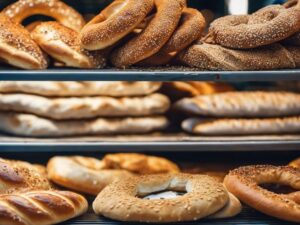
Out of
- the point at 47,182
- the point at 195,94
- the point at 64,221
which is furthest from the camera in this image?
the point at 195,94

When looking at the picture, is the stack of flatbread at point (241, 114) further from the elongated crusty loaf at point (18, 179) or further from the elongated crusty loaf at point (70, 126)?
the elongated crusty loaf at point (18, 179)

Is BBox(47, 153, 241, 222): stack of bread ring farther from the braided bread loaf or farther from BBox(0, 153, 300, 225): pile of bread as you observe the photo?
the braided bread loaf

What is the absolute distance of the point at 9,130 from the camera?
264 cm

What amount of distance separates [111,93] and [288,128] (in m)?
0.83

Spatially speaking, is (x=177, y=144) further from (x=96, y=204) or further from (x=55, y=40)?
(x=55, y=40)

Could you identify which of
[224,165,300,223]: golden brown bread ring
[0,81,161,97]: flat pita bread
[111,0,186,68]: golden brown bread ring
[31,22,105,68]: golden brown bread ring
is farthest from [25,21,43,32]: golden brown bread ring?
[224,165,300,223]: golden brown bread ring

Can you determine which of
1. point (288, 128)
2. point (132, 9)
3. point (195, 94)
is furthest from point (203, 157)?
point (132, 9)

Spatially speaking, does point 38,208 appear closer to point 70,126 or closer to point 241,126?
point 70,126

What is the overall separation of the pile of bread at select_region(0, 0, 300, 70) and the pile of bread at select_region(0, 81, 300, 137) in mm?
181

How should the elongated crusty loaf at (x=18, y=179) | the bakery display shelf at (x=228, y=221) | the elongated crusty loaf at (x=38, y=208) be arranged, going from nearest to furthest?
the elongated crusty loaf at (x=38, y=208) < the bakery display shelf at (x=228, y=221) < the elongated crusty loaf at (x=18, y=179)

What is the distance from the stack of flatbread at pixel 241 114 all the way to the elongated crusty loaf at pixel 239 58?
298mm

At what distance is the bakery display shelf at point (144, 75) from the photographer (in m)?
2.32

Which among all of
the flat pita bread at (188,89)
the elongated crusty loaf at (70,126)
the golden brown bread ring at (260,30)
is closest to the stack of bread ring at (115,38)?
the golden brown bread ring at (260,30)

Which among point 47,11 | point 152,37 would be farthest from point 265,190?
point 47,11
